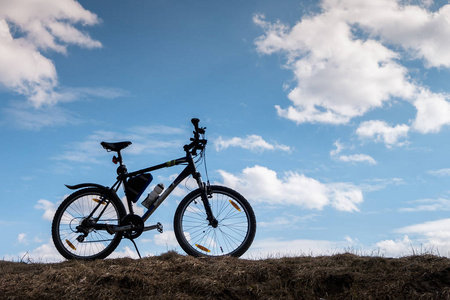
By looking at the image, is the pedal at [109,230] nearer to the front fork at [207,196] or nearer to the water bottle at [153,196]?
the water bottle at [153,196]

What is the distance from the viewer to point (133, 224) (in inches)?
316

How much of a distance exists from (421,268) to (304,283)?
1.70m

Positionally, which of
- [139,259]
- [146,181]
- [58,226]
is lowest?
[139,259]

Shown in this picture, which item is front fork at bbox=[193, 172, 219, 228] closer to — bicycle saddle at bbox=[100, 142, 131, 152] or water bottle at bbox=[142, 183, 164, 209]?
water bottle at bbox=[142, 183, 164, 209]

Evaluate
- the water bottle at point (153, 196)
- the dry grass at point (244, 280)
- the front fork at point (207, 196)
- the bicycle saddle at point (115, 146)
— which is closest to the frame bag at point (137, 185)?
the water bottle at point (153, 196)

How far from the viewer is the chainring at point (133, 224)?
26.3 ft

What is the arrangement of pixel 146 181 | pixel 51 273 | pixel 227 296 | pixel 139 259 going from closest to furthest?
pixel 227 296 → pixel 51 273 → pixel 139 259 → pixel 146 181

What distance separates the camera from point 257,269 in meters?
6.46

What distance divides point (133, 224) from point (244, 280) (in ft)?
8.68

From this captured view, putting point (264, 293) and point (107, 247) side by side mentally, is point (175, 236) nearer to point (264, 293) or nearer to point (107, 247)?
point (107, 247)

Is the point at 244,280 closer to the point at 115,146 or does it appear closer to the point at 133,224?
the point at 133,224

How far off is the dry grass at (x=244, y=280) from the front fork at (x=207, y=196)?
71 cm

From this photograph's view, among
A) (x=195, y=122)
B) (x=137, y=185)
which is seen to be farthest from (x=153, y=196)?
(x=195, y=122)

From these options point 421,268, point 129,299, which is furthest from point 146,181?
point 421,268
